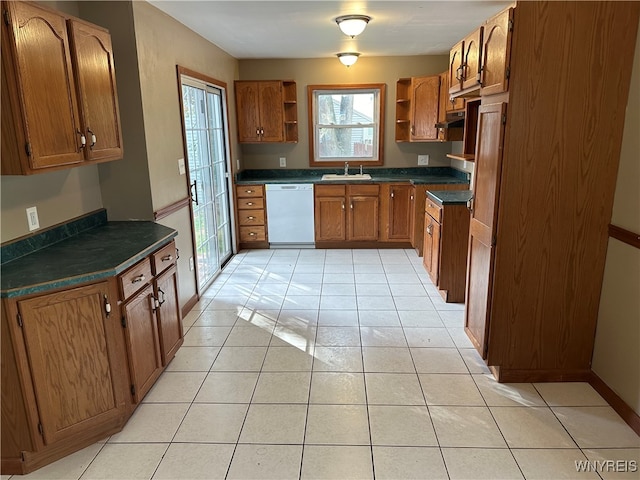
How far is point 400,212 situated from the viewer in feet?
17.8

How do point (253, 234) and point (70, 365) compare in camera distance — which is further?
point (253, 234)

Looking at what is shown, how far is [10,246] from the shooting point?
7.05ft

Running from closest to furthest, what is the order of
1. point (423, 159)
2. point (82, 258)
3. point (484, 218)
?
point (82, 258)
point (484, 218)
point (423, 159)

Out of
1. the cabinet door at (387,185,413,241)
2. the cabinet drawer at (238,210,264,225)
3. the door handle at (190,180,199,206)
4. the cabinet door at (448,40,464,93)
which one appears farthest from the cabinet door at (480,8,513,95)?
the cabinet drawer at (238,210,264,225)

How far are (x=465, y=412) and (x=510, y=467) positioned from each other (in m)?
0.40

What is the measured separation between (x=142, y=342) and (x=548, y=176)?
2.39m

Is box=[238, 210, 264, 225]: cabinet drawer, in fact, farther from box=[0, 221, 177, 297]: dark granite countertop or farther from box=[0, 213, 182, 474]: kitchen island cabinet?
box=[0, 213, 182, 474]: kitchen island cabinet

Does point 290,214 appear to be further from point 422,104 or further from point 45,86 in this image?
point 45,86

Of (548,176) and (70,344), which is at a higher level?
(548,176)

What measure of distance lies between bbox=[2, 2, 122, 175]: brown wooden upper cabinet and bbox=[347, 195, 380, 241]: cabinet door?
10.8ft

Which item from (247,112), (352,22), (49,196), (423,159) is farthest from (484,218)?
(247,112)

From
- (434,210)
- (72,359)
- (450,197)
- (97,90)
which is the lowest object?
(72,359)

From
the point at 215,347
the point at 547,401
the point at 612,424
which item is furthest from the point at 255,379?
the point at 612,424

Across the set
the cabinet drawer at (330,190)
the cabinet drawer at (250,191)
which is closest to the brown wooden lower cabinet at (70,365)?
the cabinet drawer at (250,191)
